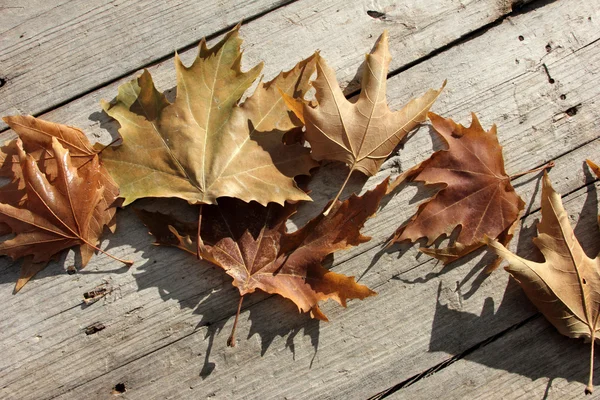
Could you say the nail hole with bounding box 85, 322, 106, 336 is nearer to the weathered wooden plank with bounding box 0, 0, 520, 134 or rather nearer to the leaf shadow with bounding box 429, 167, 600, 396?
the weathered wooden plank with bounding box 0, 0, 520, 134

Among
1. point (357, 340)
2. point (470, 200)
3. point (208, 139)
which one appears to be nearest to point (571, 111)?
point (470, 200)

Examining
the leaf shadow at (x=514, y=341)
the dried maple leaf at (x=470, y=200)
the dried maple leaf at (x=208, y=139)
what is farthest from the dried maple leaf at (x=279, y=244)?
the leaf shadow at (x=514, y=341)

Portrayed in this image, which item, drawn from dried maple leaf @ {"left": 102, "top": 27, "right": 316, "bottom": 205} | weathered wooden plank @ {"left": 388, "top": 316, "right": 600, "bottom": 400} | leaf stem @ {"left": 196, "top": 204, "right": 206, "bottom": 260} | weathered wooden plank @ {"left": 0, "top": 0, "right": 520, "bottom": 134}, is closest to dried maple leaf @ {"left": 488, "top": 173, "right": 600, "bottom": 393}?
weathered wooden plank @ {"left": 388, "top": 316, "right": 600, "bottom": 400}

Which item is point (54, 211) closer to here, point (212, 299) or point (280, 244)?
point (212, 299)

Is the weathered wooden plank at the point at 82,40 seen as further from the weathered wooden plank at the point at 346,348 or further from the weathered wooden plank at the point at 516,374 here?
the weathered wooden plank at the point at 516,374

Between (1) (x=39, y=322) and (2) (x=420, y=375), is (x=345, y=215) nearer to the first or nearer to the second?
(2) (x=420, y=375)

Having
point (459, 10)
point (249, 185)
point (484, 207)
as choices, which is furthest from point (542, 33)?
point (249, 185)

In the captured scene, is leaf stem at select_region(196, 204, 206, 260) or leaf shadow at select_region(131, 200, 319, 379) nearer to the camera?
leaf stem at select_region(196, 204, 206, 260)
